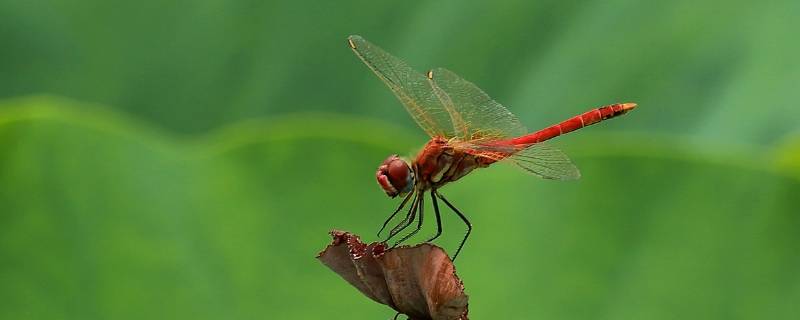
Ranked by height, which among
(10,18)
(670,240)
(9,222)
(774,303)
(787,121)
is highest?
(10,18)

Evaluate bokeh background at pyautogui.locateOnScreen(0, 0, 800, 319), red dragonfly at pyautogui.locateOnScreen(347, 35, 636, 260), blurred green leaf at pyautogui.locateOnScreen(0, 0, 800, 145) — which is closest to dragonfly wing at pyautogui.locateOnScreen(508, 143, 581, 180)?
red dragonfly at pyautogui.locateOnScreen(347, 35, 636, 260)

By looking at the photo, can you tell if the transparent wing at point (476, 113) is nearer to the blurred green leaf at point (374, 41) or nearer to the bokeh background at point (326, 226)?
the bokeh background at point (326, 226)

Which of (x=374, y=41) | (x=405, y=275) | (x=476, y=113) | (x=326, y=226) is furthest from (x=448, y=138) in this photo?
(x=374, y=41)

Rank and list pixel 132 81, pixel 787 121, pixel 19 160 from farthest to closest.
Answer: pixel 132 81
pixel 787 121
pixel 19 160

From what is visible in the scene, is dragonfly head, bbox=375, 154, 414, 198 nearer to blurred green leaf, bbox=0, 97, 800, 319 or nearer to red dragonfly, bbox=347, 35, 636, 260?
red dragonfly, bbox=347, 35, 636, 260

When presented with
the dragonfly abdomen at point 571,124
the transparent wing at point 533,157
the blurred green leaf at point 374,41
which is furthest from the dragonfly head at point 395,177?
the blurred green leaf at point 374,41

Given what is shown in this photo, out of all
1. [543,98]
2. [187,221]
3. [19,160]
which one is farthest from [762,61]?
[19,160]

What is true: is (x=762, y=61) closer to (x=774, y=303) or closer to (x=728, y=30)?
(x=728, y=30)

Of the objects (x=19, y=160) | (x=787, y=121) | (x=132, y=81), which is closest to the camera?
(x=19, y=160)

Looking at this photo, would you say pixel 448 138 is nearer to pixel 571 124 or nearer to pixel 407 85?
pixel 407 85
